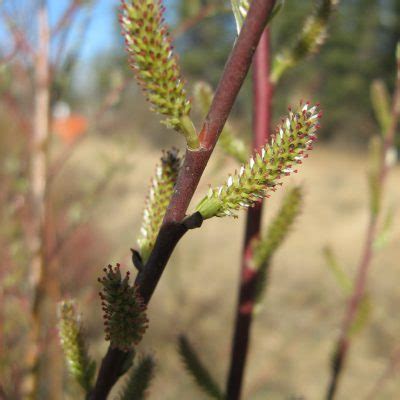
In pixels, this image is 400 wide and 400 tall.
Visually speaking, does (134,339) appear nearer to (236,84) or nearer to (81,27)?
(236,84)

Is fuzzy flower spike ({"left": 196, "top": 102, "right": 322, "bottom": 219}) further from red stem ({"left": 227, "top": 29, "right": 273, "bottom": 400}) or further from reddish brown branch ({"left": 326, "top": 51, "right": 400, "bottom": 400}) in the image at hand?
reddish brown branch ({"left": 326, "top": 51, "right": 400, "bottom": 400})

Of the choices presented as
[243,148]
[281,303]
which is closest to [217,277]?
[281,303]

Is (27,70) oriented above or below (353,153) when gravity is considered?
below

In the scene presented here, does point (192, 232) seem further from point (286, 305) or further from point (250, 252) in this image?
point (250, 252)

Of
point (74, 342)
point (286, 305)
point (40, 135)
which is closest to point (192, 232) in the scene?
point (286, 305)

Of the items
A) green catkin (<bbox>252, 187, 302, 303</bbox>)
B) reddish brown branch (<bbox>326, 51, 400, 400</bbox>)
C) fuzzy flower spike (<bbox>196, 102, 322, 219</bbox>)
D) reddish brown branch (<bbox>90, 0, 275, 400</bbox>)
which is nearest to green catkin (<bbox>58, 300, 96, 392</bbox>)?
reddish brown branch (<bbox>90, 0, 275, 400</bbox>)
